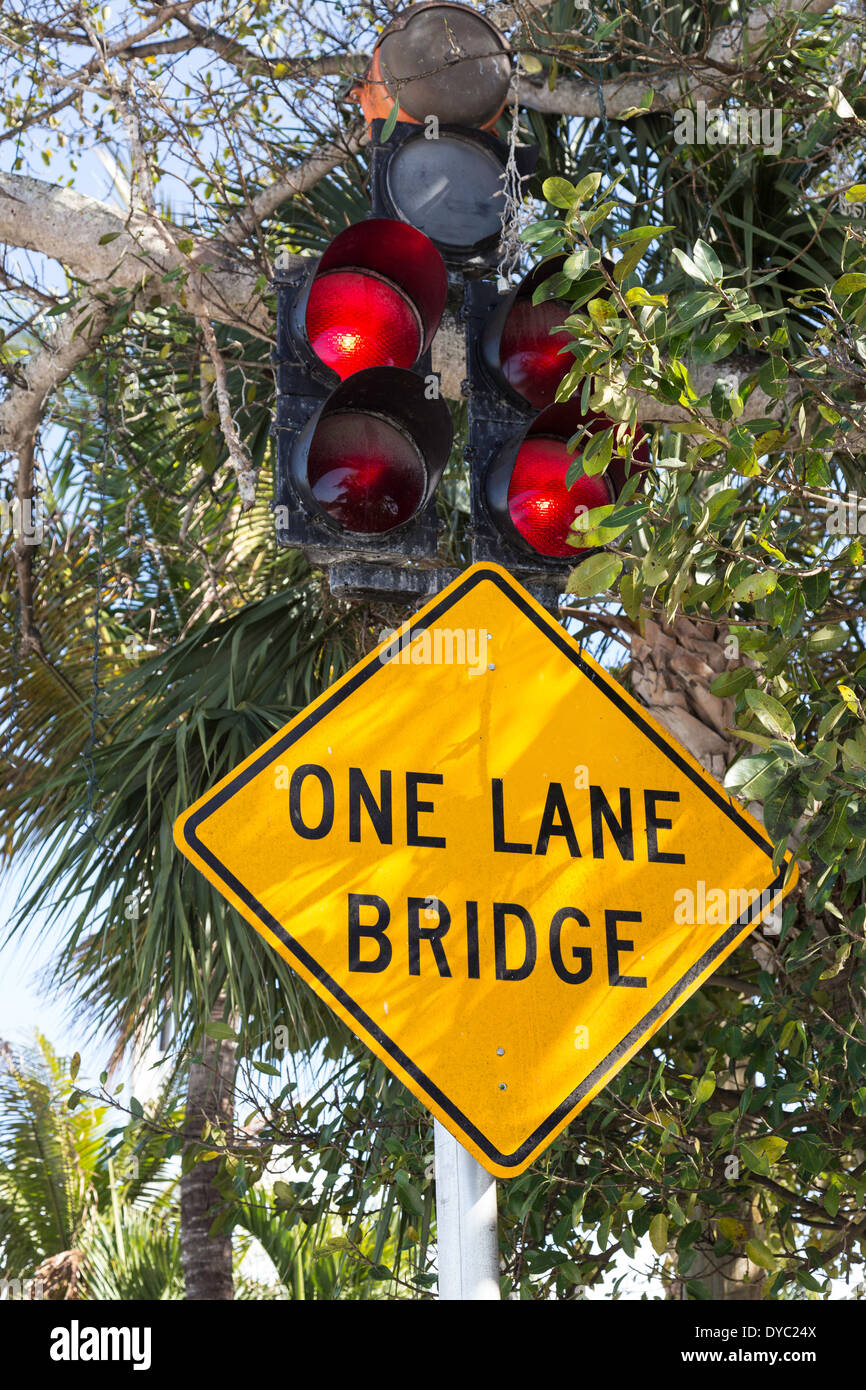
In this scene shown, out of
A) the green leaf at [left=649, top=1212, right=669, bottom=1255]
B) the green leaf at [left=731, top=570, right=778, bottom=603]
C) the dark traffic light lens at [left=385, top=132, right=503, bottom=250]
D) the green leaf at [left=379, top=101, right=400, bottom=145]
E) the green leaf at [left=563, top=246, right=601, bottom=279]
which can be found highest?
the green leaf at [left=379, top=101, right=400, bottom=145]

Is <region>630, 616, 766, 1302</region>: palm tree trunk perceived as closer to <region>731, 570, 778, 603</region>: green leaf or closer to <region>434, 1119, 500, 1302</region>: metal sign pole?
<region>731, 570, 778, 603</region>: green leaf

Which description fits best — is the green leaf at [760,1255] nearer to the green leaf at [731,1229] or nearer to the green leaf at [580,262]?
the green leaf at [731,1229]

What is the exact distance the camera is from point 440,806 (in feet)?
8.38

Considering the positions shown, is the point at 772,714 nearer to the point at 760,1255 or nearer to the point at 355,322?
the point at 355,322

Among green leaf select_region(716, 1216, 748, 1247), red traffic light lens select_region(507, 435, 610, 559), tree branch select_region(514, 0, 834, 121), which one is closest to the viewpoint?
red traffic light lens select_region(507, 435, 610, 559)

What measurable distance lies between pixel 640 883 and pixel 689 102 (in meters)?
3.13

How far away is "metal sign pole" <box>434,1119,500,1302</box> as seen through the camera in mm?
2352

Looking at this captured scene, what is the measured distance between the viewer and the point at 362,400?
2760 mm

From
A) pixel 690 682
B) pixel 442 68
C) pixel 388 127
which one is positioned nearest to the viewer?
pixel 388 127

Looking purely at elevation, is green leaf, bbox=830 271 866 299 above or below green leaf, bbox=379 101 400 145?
below

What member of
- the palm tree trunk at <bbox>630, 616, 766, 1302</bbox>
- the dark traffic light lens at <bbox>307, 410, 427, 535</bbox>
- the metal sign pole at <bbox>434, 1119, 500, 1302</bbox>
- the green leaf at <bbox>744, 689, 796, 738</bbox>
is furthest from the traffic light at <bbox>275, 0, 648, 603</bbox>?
the palm tree trunk at <bbox>630, 616, 766, 1302</bbox>

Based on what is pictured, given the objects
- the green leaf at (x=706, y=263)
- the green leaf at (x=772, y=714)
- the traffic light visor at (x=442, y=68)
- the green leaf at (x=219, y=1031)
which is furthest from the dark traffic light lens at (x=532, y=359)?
the green leaf at (x=219, y=1031)

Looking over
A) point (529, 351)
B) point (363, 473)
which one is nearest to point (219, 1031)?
point (363, 473)

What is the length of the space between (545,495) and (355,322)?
54cm
